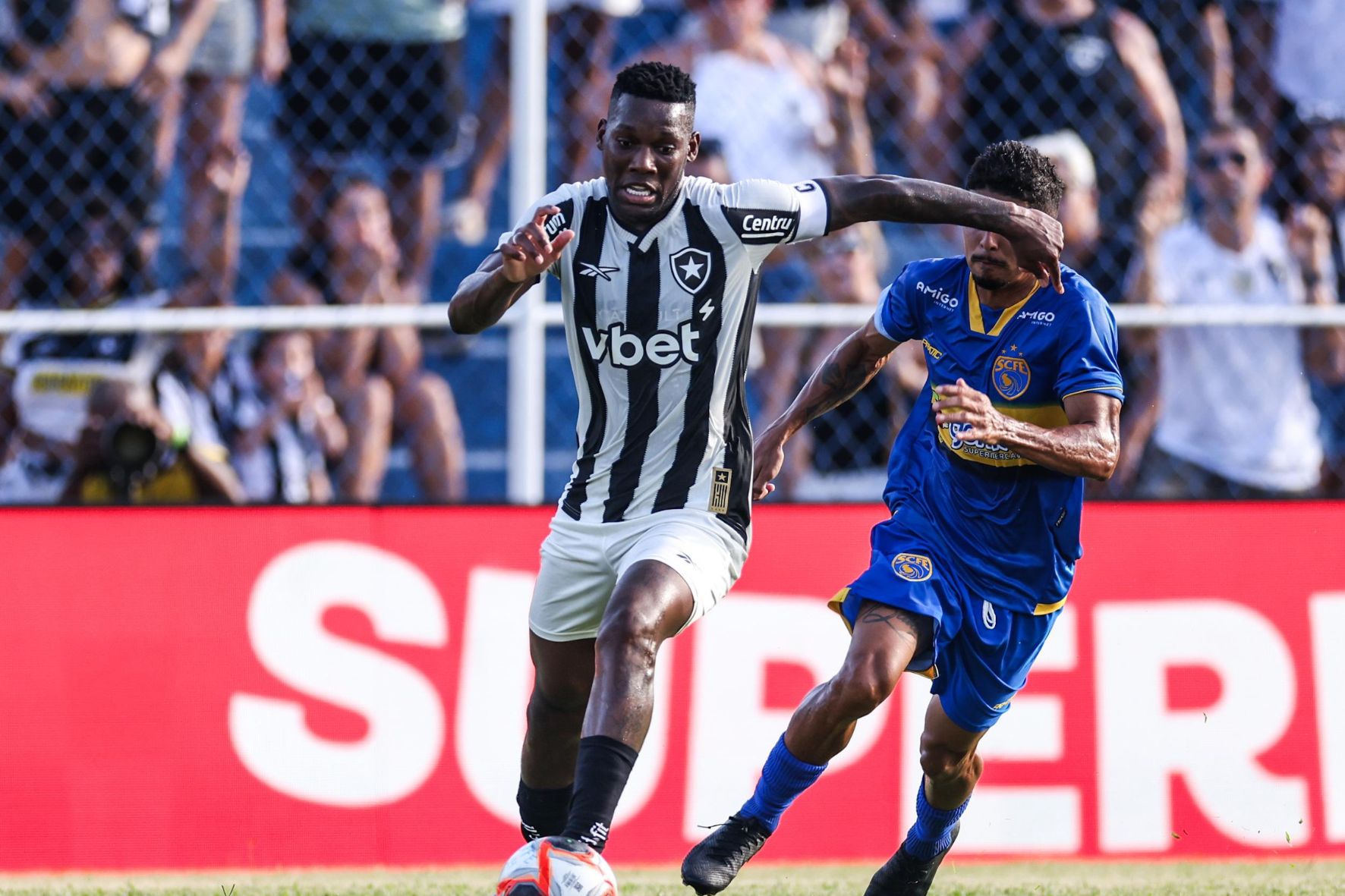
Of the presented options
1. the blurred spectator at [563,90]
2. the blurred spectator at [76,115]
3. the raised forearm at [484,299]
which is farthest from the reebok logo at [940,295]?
the blurred spectator at [76,115]

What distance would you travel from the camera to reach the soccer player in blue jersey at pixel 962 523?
4656 mm

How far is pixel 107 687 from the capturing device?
609cm

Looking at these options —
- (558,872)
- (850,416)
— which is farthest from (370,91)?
(558,872)

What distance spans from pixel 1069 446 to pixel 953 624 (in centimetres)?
71

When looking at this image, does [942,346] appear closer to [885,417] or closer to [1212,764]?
[1212,764]

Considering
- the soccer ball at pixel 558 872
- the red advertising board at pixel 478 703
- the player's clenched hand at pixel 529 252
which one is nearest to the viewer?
the soccer ball at pixel 558 872

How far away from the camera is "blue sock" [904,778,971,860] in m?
5.09

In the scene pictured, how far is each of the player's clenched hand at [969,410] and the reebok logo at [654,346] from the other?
0.77 meters

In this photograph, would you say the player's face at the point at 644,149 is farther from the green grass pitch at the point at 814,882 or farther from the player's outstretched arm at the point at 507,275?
the green grass pitch at the point at 814,882

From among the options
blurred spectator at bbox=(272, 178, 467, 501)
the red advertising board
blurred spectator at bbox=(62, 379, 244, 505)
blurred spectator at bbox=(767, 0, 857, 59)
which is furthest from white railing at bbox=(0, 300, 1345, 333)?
blurred spectator at bbox=(767, 0, 857, 59)

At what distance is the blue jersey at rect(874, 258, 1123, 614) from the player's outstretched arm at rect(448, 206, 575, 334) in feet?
4.26

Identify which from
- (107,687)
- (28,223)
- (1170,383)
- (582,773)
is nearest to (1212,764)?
(1170,383)

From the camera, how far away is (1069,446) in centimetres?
443

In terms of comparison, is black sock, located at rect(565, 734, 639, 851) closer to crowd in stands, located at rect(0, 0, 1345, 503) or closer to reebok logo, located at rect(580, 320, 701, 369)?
reebok logo, located at rect(580, 320, 701, 369)
